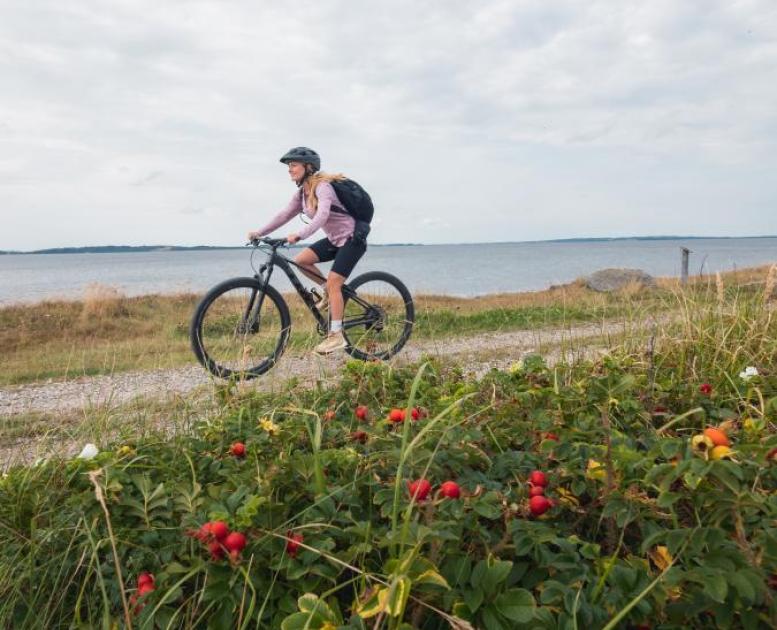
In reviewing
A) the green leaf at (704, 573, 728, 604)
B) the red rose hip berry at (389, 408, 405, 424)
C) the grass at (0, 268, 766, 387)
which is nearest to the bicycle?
the grass at (0, 268, 766, 387)

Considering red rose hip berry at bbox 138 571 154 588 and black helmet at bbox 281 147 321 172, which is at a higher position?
black helmet at bbox 281 147 321 172

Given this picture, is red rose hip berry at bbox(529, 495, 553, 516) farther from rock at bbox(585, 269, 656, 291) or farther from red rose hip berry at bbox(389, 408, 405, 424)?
rock at bbox(585, 269, 656, 291)

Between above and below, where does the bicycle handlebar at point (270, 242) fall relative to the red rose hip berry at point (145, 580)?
above

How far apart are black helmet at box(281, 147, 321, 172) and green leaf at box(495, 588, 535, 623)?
232 inches

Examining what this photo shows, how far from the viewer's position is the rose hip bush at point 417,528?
1320 mm

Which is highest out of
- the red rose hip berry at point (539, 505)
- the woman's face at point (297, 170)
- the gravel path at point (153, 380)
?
the woman's face at point (297, 170)

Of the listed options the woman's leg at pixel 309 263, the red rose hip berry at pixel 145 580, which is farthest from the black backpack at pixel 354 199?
the red rose hip berry at pixel 145 580

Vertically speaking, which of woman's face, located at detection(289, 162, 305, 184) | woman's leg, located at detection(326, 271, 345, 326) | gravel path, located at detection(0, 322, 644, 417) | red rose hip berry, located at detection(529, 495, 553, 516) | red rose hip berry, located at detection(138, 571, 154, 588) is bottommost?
gravel path, located at detection(0, 322, 644, 417)

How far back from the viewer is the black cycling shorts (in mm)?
6875

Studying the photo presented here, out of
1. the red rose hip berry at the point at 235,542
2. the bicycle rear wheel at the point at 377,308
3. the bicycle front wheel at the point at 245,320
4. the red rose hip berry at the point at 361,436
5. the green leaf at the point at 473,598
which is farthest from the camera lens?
the bicycle rear wheel at the point at 377,308

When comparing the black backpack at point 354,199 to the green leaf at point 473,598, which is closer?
the green leaf at point 473,598

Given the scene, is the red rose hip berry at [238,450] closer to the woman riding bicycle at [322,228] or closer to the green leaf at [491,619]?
the green leaf at [491,619]

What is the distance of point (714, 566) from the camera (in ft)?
4.30

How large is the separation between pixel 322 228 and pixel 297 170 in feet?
2.21
